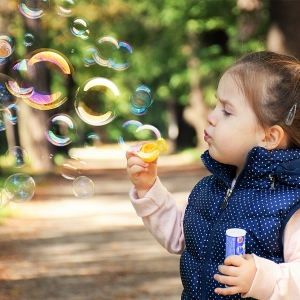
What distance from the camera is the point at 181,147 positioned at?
95.3 ft

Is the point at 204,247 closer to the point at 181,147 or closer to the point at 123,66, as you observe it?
the point at 123,66

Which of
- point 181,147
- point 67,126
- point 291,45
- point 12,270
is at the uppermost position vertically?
point 67,126

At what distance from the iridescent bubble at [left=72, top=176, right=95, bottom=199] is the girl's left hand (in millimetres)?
1790

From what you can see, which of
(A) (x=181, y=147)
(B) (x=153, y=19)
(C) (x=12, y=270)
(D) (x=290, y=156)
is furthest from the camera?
(A) (x=181, y=147)

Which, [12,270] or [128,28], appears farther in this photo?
[128,28]

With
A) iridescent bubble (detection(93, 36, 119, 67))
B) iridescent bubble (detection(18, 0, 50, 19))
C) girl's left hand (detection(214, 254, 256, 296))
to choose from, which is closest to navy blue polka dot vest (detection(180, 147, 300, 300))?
girl's left hand (detection(214, 254, 256, 296))

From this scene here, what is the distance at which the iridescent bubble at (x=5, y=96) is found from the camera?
4078mm

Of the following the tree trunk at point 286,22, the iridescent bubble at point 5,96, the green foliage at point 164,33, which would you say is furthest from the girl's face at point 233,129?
the green foliage at point 164,33

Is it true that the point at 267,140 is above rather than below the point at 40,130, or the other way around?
above

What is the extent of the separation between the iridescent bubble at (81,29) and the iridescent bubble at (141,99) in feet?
2.19

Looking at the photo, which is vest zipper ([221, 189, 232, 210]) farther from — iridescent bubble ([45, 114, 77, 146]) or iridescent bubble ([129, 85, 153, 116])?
iridescent bubble ([45, 114, 77, 146])

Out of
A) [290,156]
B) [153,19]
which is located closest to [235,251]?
[290,156]

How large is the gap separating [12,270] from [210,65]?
13384mm

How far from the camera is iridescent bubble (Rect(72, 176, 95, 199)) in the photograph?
12.0ft
